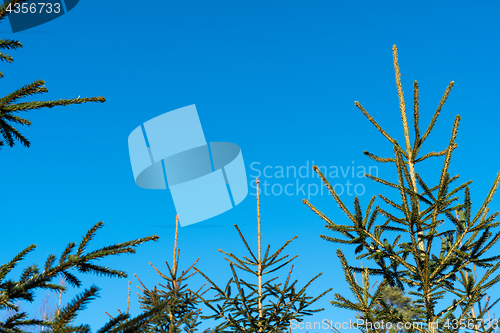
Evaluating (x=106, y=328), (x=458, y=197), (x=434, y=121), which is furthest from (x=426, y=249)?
(x=106, y=328)

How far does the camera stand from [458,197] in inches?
194

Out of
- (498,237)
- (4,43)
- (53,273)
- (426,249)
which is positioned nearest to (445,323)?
(426,249)

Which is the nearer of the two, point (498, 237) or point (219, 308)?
point (498, 237)

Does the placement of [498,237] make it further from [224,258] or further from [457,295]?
[224,258]

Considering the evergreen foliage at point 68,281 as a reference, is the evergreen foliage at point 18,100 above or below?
above

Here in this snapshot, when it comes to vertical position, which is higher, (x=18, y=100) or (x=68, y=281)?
(x=18, y=100)

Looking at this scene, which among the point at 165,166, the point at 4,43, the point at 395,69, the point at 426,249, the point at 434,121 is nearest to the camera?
A: the point at 4,43

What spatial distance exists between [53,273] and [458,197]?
4.99m

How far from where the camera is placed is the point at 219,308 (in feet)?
27.4

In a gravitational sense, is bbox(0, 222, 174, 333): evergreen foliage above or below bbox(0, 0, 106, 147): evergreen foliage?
below

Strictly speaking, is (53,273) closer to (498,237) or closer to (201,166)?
(498,237)

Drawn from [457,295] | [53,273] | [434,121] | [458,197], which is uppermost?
[434,121]

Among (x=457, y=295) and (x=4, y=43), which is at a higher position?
(x=4, y=43)

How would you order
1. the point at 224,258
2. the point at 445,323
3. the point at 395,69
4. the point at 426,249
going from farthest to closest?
1. the point at 224,258
2. the point at 395,69
3. the point at 426,249
4. the point at 445,323
